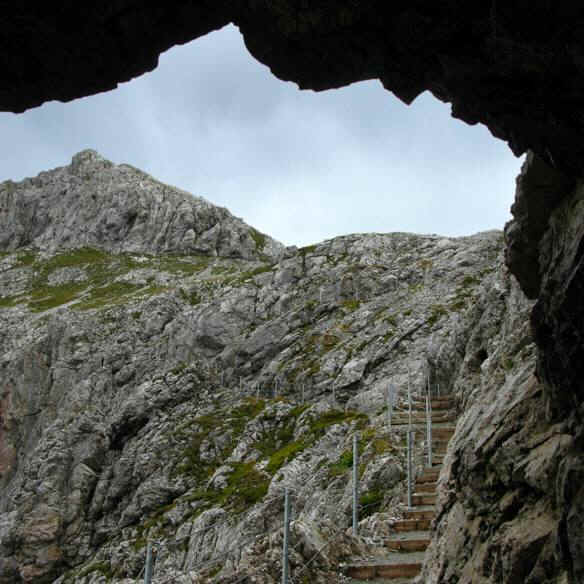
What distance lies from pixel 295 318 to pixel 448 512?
51828mm

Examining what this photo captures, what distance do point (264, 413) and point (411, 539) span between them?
96.5 ft

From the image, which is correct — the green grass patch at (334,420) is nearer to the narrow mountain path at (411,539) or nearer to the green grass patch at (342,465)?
the green grass patch at (342,465)

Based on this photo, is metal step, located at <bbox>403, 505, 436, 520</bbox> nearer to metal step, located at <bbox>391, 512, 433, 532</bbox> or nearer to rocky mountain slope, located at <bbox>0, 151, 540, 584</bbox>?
metal step, located at <bbox>391, 512, 433, 532</bbox>

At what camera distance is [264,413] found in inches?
1769

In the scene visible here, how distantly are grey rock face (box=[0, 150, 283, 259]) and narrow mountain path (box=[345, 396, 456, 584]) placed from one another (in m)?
101

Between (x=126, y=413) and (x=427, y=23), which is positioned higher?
(x=427, y=23)

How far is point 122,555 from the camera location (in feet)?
114

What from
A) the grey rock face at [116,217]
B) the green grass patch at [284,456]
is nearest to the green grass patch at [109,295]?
the grey rock face at [116,217]

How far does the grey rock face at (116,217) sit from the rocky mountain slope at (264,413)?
16458 millimetres

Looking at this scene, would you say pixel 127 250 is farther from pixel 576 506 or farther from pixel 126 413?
pixel 576 506

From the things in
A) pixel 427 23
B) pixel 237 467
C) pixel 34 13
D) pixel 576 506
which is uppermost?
pixel 34 13

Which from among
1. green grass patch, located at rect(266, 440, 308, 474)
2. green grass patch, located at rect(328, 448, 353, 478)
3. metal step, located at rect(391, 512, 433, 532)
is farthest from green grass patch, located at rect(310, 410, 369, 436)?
metal step, located at rect(391, 512, 433, 532)

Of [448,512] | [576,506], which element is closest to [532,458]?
[576,506]

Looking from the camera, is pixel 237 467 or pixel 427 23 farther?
pixel 237 467
